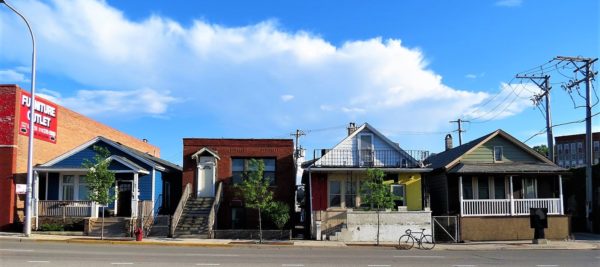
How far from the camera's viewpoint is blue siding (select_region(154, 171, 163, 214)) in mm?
32219

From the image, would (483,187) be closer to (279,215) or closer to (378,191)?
(378,191)

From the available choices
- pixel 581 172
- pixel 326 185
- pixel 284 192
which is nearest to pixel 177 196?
pixel 284 192

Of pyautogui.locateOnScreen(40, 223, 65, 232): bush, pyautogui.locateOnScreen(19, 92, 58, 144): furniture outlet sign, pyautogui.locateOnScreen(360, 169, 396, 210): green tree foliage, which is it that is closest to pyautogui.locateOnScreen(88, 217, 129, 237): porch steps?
pyautogui.locateOnScreen(40, 223, 65, 232): bush

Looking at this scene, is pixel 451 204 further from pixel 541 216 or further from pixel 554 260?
pixel 554 260

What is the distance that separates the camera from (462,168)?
3008 centimetres

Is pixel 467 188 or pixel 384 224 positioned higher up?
pixel 467 188

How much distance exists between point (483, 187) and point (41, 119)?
26.2 metres

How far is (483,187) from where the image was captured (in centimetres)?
3198

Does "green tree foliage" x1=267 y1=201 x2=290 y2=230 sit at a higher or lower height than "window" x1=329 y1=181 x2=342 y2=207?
lower

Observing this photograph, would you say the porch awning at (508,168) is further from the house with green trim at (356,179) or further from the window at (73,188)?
the window at (73,188)

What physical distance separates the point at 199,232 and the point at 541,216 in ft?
55.7

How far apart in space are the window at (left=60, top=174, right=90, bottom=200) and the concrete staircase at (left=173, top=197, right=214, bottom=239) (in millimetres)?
6234

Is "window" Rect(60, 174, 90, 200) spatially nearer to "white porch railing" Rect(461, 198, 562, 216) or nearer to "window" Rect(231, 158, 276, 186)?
"window" Rect(231, 158, 276, 186)

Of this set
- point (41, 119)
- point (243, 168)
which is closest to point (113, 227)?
point (243, 168)
